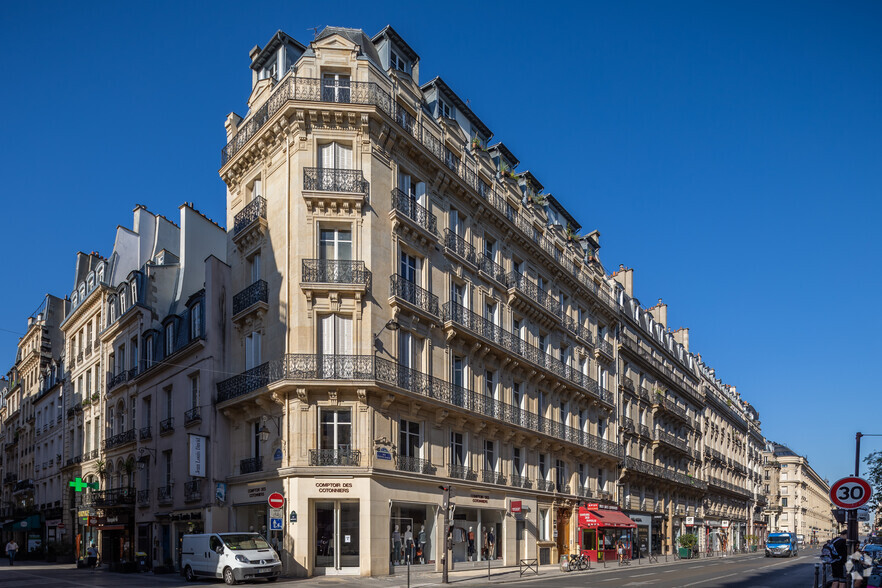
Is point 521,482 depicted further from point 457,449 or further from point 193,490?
point 193,490

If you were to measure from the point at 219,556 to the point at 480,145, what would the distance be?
22.0m

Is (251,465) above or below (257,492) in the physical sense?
above

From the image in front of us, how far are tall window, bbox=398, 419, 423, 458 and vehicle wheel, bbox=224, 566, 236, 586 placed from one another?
721 cm

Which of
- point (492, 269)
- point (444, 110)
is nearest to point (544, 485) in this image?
point (492, 269)

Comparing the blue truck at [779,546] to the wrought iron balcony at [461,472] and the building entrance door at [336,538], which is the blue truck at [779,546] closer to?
the wrought iron balcony at [461,472]

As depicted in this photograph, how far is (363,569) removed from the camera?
2566 cm

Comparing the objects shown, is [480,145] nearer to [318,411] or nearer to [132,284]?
[318,411]

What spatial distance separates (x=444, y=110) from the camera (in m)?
35.7

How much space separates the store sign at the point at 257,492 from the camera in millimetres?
27609

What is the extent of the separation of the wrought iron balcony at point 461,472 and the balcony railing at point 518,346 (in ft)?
18.8

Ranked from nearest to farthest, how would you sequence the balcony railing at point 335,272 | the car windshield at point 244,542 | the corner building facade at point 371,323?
the car windshield at point 244,542 → the corner building facade at point 371,323 → the balcony railing at point 335,272

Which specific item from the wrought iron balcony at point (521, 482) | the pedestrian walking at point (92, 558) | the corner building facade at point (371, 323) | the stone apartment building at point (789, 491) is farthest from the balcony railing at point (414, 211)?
the stone apartment building at point (789, 491)

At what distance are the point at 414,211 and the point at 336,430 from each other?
9.47 m

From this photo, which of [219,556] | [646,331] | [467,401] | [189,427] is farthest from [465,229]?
[646,331]
